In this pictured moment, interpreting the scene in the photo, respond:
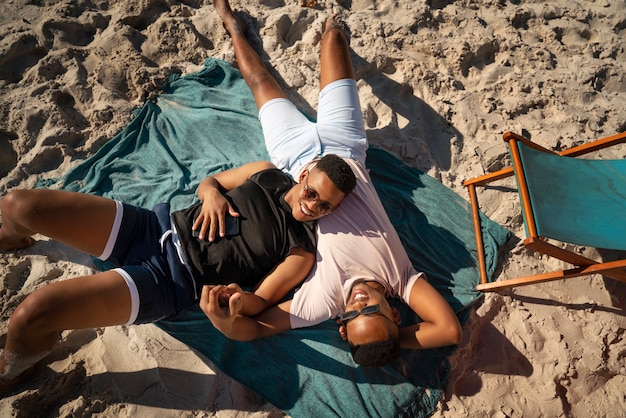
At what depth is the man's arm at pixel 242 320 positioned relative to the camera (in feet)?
6.49

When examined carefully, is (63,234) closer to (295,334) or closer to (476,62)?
(295,334)

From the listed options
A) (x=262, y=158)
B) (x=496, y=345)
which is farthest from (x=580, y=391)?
(x=262, y=158)

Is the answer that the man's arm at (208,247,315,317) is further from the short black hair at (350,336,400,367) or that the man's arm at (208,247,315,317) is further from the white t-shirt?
the short black hair at (350,336,400,367)

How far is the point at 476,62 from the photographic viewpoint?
144 inches

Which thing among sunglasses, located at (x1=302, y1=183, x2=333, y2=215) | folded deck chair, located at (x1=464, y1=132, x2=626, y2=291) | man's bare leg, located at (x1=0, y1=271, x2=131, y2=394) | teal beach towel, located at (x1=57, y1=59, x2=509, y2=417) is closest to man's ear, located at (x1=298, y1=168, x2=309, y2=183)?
sunglasses, located at (x1=302, y1=183, x2=333, y2=215)

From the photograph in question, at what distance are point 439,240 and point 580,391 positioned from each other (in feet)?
3.86

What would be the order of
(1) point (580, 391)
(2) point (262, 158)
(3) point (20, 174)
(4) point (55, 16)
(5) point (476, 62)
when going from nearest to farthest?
(1) point (580, 391)
(3) point (20, 174)
(2) point (262, 158)
(4) point (55, 16)
(5) point (476, 62)

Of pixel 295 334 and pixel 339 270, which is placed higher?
pixel 339 270

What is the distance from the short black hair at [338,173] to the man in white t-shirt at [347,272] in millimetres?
232

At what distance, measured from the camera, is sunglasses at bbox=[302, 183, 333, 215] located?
88.0 inches

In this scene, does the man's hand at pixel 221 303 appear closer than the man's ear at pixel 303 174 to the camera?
Yes

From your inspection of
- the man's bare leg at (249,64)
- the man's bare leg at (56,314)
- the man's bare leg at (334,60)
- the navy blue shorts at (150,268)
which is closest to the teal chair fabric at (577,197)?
the man's bare leg at (334,60)

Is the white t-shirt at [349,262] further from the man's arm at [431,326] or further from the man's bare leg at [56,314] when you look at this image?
the man's bare leg at [56,314]

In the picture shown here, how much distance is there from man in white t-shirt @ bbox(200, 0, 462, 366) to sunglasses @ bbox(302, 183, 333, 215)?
15cm
